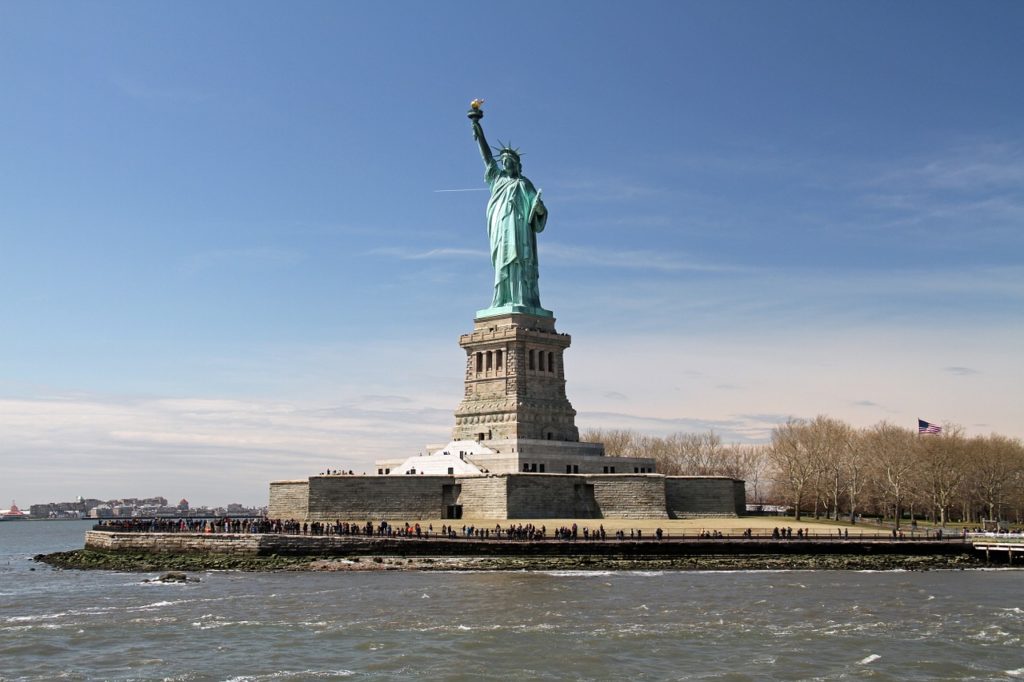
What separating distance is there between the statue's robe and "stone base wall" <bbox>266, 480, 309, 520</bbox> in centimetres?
1983

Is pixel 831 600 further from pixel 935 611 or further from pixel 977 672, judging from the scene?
pixel 977 672

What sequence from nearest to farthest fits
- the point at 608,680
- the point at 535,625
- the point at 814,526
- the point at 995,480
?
1. the point at 608,680
2. the point at 535,625
3. the point at 814,526
4. the point at 995,480

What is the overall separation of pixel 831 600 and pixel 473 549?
18459 mm

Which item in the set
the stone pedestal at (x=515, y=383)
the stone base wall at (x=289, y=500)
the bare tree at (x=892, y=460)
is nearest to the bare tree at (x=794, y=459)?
the bare tree at (x=892, y=460)

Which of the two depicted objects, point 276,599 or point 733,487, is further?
point 733,487

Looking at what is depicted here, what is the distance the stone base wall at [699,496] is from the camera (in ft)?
228

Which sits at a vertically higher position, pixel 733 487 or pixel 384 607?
pixel 733 487

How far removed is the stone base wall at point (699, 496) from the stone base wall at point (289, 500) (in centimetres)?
2126

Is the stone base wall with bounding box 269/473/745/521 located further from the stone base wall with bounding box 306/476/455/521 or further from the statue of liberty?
the statue of liberty

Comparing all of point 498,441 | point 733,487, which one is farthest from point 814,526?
point 498,441

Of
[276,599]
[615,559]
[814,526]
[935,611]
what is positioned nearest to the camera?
[935,611]

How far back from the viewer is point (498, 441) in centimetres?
7312

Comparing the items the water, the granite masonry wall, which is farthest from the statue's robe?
the water

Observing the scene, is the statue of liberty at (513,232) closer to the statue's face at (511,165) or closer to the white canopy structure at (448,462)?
the statue's face at (511,165)
